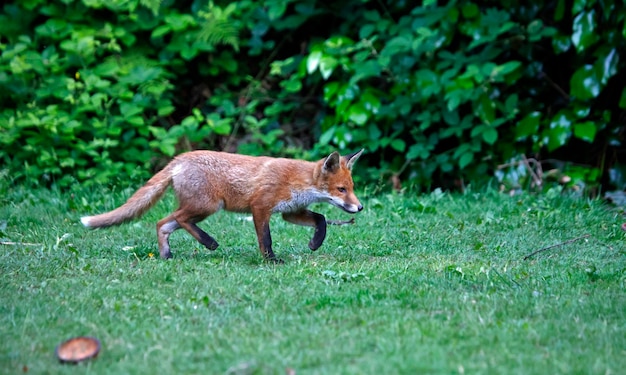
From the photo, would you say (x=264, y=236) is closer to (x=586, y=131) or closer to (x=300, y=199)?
(x=300, y=199)

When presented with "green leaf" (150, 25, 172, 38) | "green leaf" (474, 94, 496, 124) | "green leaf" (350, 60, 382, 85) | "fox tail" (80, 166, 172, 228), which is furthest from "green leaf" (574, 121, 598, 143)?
"green leaf" (150, 25, 172, 38)

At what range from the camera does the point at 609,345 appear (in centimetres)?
448

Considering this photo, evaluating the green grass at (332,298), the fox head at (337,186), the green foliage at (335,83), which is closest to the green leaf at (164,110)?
the green foliage at (335,83)

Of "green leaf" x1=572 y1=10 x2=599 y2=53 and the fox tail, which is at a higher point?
"green leaf" x1=572 y1=10 x2=599 y2=53

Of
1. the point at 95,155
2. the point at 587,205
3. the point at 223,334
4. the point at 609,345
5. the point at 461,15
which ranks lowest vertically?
the point at 95,155

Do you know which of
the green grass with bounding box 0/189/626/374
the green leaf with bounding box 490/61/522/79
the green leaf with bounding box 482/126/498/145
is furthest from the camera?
the green leaf with bounding box 482/126/498/145

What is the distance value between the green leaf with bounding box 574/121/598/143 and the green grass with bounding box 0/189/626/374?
1.56 metres

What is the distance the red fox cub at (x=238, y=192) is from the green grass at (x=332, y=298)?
0.88ft

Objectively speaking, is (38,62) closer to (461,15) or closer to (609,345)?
(461,15)

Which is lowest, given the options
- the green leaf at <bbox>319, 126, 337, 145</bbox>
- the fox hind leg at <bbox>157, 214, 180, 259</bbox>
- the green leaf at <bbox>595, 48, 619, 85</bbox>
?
the green leaf at <bbox>319, 126, 337, 145</bbox>

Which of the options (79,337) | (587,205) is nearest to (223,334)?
(79,337)

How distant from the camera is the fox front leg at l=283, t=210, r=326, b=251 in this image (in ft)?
22.7

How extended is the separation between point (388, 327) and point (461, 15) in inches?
266

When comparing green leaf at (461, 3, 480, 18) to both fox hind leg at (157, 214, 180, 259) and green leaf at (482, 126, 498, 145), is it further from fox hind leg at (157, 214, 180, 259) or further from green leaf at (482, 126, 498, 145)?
fox hind leg at (157, 214, 180, 259)
